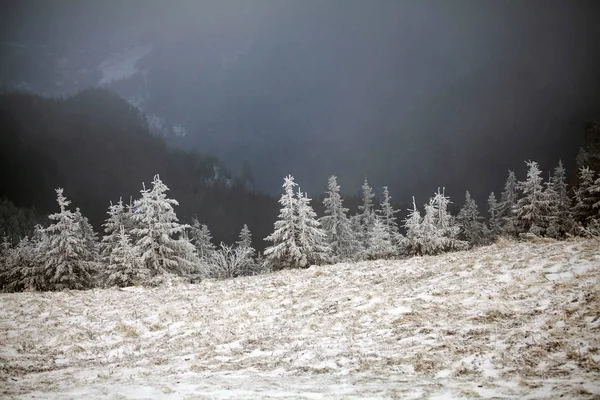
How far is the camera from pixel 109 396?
19.4 feet

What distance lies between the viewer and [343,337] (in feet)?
28.4

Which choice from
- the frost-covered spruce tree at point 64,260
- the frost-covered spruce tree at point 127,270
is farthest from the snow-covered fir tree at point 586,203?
the frost-covered spruce tree at point 64,260

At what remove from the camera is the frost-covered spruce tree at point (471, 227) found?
5894 cm

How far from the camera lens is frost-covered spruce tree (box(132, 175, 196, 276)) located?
27.4 metres

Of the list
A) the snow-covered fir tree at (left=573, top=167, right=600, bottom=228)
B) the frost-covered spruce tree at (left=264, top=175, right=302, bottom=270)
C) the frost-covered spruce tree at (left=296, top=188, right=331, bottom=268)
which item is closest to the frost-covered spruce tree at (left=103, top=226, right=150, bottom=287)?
the frost-covered spruce tree at (left=264, top=175, right=302, bottom=270)

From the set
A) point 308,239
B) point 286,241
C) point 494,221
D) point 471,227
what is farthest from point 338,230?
point 494,221

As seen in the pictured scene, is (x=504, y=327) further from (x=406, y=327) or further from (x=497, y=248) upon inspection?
(x=497, y=248)

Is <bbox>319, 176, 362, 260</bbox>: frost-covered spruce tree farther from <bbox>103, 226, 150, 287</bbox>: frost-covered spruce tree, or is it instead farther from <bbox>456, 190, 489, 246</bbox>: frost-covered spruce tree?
<bbox>103, 226, 150, 287</bbox>: frost-covered spruce tree

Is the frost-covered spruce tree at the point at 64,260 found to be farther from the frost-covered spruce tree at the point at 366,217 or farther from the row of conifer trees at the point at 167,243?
the frost-covered spruce tree at the point at 366,217

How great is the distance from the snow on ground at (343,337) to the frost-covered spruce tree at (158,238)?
1232 centimetres

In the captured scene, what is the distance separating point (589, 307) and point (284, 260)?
24179 mm

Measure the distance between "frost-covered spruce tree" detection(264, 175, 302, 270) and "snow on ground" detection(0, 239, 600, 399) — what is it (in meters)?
14.7

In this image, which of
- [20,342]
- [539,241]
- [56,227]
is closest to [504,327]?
[539,241]

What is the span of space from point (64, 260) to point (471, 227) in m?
54.0
